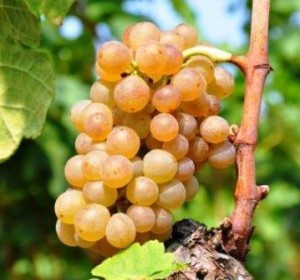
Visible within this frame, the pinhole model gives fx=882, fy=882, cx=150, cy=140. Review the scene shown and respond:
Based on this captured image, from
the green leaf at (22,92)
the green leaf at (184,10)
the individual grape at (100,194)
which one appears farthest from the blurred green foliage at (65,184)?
the individual grape at (100,194)

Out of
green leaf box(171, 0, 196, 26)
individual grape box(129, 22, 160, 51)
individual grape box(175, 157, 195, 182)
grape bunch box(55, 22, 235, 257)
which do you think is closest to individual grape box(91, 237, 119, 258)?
grape bunch box(55, 22, 235, 257)

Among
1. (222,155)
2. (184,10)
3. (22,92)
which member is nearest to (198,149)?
(222,155)

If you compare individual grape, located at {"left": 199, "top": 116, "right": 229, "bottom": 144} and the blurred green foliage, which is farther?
the blurred green foliage

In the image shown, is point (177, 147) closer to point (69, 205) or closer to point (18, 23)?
point (69, 205)

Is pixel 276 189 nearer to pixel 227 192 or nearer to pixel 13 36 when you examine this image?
pixel 227 192

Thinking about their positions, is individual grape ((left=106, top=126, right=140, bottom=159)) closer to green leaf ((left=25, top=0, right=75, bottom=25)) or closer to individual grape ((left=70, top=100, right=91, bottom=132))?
individual grape ((left=70, top=100, right=91, bottom=132))

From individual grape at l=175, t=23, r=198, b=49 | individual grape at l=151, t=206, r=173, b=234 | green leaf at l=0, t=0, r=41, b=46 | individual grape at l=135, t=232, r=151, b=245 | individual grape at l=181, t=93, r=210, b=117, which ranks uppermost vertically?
green leaf at l=0, t=0, r=41, b=46

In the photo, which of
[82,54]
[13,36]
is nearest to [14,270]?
[82,54]
